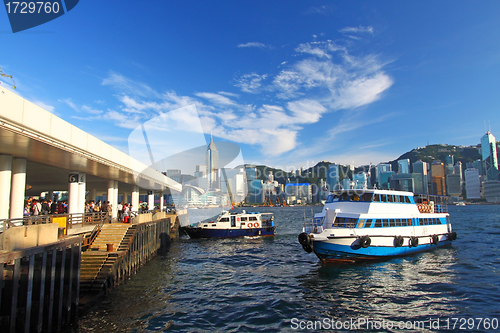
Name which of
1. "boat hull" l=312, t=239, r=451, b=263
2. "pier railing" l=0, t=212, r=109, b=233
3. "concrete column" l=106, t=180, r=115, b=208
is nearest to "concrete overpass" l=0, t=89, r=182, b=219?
"pier railing" l=0, t=212, r=109, b=233

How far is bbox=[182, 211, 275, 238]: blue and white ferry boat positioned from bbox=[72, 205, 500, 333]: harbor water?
1368 cm

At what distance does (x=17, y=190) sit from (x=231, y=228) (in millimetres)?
26731

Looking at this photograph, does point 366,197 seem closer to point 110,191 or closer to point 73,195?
point 73,195

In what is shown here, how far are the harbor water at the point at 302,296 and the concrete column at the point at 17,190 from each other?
25.8 feet

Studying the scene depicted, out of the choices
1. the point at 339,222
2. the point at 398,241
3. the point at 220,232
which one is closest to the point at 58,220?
the point at 339,222

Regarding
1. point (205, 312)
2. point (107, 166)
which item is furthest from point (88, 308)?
point (107, 166)

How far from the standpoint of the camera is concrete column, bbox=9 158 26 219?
17.0 metres

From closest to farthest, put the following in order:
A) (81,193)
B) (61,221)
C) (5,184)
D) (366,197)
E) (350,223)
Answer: (5,184) < (61,221) < (350,223) < (81,193) < (366,197)

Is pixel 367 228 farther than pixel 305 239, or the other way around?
pixel 367 228

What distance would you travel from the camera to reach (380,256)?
76.4ft

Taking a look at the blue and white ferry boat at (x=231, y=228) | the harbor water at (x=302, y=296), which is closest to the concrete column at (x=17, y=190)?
the harbor water at (x=302, y=296)

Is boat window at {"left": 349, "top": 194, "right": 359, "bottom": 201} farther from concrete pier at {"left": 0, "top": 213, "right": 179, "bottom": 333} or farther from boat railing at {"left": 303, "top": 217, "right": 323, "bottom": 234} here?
concrete pier at {"left": 0, "top": 213, "right": 179, "bottom": 333}

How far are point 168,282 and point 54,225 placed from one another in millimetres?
9197

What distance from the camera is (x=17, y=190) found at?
1728 cm
